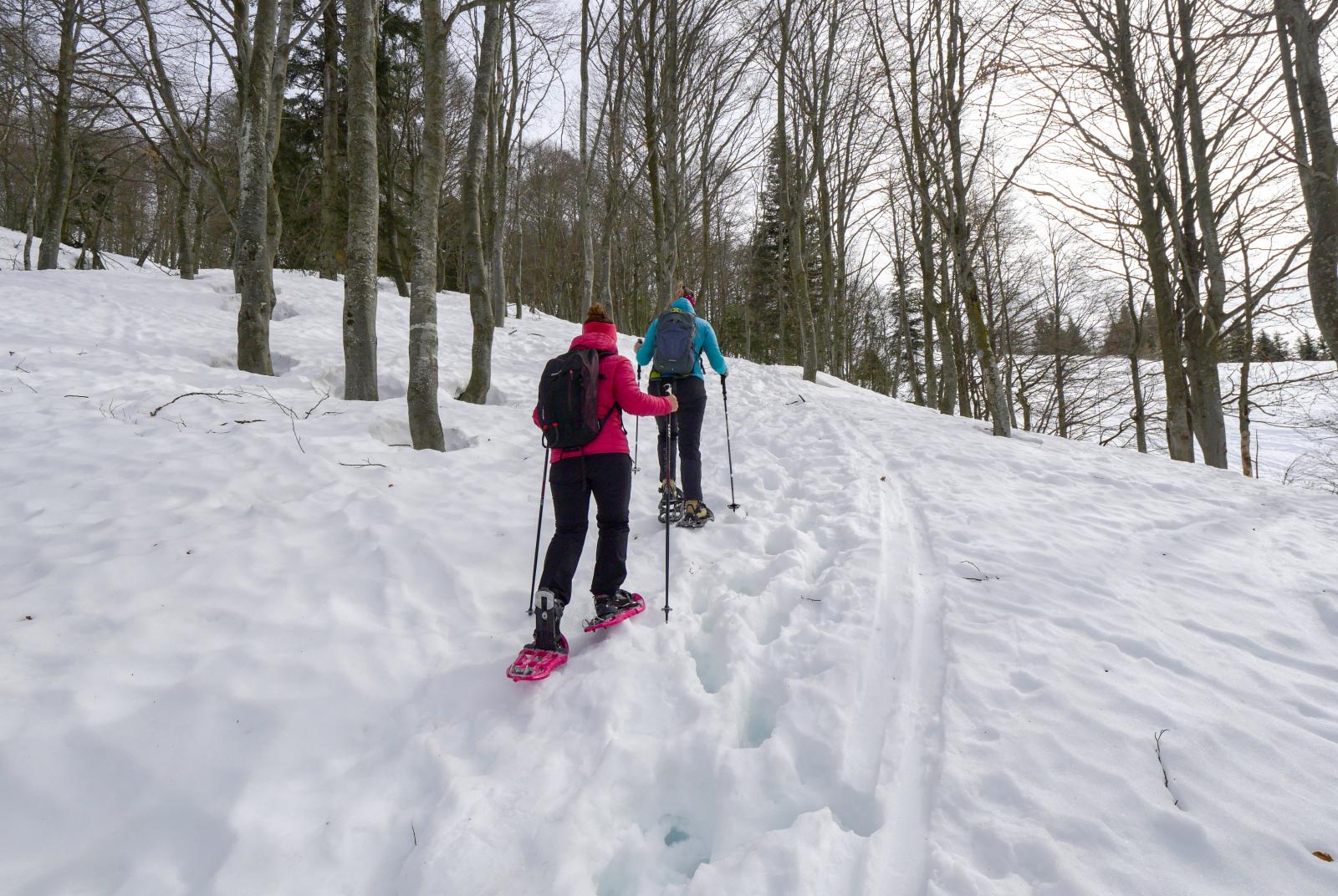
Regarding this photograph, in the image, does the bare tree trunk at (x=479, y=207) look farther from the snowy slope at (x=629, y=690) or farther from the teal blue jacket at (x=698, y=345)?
the teal blue jacket at (x=698, y=345)

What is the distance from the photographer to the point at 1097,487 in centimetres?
567

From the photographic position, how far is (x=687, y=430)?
4812 mm

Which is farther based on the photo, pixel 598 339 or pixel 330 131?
pixel 330 131

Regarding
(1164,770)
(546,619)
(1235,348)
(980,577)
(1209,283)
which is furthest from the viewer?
(1235,348)

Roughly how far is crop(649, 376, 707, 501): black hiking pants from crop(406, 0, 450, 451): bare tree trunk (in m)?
2.42

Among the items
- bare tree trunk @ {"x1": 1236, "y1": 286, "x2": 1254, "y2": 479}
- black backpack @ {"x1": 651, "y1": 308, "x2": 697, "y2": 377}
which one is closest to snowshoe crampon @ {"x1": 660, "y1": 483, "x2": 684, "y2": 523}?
black backpack @ {"x1": 651, "y1": 308, "x2": 697, "y2": 377}

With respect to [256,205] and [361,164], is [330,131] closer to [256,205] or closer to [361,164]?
[256,205]

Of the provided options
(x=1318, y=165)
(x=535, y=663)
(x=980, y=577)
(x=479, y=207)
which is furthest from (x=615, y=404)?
(x=1318, y=165)

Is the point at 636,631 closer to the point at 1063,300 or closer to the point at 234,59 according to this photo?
the point at 234,59

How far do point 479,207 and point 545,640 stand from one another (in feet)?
22.8

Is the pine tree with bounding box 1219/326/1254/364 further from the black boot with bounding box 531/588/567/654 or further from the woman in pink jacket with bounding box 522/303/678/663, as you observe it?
the black boot with bounding box 531/588/567/654

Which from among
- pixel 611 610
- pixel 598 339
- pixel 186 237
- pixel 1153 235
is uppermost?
pixel 186 237

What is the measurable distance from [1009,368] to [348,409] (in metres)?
23.7

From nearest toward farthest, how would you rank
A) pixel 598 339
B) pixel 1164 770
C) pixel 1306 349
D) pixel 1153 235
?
1. pixel 1164 770
2. pixel 598 339
3. pixel 1153 235
4. pixel 1306 349
